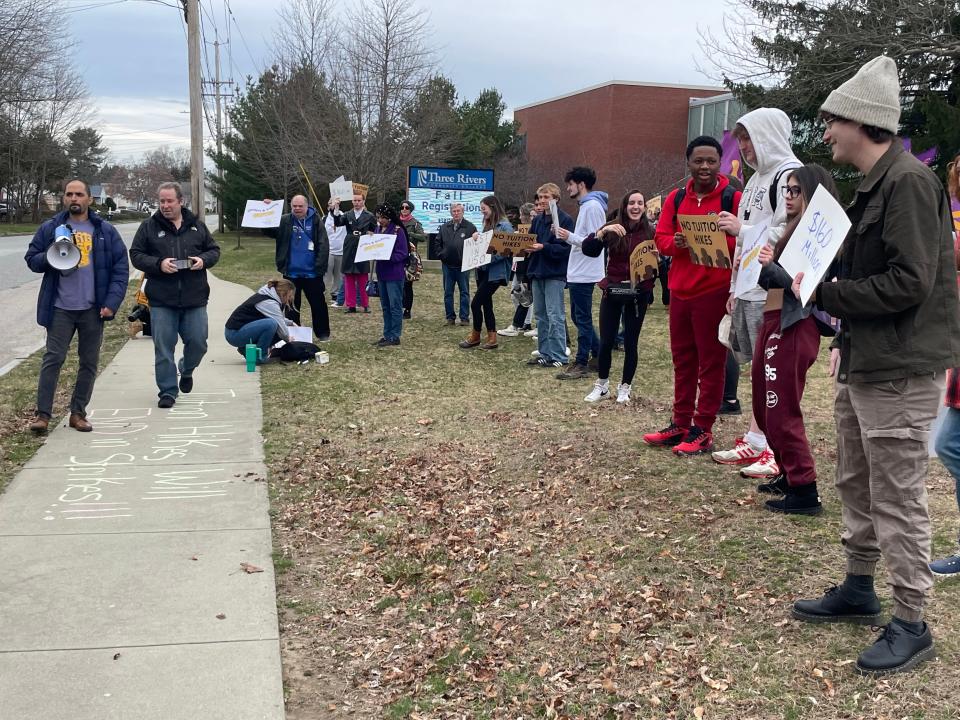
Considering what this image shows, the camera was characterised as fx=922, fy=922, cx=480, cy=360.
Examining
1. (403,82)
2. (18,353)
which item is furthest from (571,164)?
(18,353)

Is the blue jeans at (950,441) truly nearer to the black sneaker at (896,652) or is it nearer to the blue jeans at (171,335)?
the black sneaker at (896,652)

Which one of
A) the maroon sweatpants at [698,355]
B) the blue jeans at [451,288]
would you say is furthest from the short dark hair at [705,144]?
the blue jeans at [451,288]

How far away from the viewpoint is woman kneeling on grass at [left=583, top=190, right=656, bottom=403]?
27.1ft

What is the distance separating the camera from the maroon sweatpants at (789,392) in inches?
203

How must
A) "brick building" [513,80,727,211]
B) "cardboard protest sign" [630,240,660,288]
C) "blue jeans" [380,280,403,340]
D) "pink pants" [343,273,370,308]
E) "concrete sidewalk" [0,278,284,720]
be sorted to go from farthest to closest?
"brick building" [513,80,727,211] < "pink pants" [343,273,370,308] < "blue jeans" [380,280,403,340] < "cardboard protest sign" [630,240,660,288] < "concrete sidewalk" [0,278,284,720]

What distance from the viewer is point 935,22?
55.9ft

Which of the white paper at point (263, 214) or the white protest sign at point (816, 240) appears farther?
the white paper at point (263, 214)

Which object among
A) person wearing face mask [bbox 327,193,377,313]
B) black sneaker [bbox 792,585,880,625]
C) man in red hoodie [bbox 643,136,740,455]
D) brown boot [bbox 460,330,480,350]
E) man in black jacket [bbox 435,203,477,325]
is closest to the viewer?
black sneaker [bbox 792,585,880,625]

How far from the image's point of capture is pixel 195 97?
70.3 feet

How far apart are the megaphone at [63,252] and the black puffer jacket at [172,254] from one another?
82cm

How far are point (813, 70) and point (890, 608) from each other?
1810 cm

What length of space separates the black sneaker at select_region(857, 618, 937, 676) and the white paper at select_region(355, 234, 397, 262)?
9443 millimetres

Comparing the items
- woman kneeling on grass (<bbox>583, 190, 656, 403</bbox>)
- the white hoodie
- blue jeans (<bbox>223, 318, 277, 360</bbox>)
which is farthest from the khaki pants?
blue jeans (<bbox>223, 318, 277, 360</bbox>)

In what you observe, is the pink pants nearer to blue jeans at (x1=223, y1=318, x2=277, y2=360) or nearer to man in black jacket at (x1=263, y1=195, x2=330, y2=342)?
man in black jacket at (x1=263, y1=195, x2=330, y2=342)
